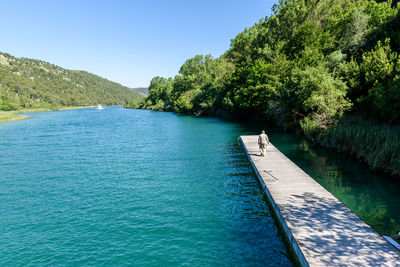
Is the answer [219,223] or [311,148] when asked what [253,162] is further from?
[311,148]

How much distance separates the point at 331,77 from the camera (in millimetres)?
27625

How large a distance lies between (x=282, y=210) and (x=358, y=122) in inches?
709

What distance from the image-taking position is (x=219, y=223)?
11695 mm

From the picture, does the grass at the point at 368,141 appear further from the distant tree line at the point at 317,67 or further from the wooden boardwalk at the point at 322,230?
the wooden boardwalk at the point at 322,230

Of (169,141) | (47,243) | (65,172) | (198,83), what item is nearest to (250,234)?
(47,243)

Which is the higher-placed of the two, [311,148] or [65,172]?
[311,148]

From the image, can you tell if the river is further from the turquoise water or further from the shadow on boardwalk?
the shadow on boardwalk

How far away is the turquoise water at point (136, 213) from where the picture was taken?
950 cm

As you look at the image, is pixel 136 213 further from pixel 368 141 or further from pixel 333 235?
pixel 368 141

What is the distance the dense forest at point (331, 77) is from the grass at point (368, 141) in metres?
0.06

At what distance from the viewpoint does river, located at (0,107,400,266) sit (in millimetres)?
9609

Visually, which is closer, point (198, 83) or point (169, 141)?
point (169, 141)

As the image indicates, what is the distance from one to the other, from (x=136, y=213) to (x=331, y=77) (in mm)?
25750

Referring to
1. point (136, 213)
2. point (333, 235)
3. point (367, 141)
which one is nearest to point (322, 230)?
point (333, 235)
